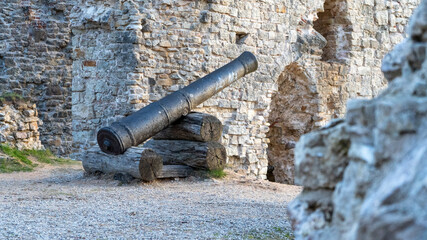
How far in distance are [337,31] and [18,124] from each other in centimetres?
555

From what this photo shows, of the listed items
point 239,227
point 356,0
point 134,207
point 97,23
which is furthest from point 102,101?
point 356,0

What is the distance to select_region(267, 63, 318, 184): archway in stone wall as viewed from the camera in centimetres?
977

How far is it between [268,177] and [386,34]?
3398 millimetres

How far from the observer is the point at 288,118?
1001 cm

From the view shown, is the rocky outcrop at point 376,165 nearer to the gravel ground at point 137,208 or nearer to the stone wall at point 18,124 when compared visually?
the gravel ground at point 137,208

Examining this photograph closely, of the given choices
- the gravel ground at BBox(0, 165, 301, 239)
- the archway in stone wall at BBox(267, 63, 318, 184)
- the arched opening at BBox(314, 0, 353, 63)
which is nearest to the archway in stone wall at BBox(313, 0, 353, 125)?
the arched opening at BBox(314, 0, 353, 63)

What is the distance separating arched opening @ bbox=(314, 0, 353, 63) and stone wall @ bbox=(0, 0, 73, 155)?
564cm

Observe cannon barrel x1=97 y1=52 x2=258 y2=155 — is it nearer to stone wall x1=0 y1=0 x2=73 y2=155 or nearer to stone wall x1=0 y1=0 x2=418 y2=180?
stone wall x1=0 y1=0 x2=418 y2=180

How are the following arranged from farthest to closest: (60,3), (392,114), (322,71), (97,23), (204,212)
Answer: (60,3), (322,71), (97,23), (204,212), (392,114)

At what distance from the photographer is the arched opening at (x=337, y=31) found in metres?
10.2

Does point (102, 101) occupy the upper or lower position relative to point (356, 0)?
lower

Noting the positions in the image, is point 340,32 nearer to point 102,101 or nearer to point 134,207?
point 102,101

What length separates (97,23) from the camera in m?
8.19

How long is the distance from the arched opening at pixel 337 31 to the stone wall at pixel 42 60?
5.64m
